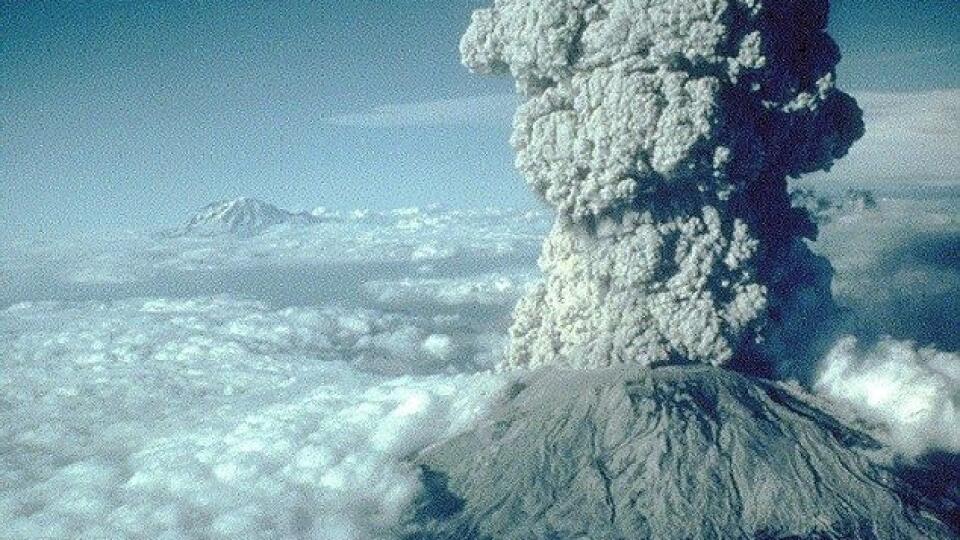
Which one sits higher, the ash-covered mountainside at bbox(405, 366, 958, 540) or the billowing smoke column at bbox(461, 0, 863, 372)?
the billowing smoke column at bbox(461, 0, 863, 372)

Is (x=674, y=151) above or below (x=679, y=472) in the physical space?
above

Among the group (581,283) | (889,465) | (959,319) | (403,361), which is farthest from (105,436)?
(959,319)

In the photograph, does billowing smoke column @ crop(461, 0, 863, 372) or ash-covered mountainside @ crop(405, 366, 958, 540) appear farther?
ash-covered mountainside @ crop(405, 366, 958, 540)

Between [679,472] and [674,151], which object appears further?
[679,472]

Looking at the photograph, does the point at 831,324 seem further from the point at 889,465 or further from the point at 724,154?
the point at 724,154
